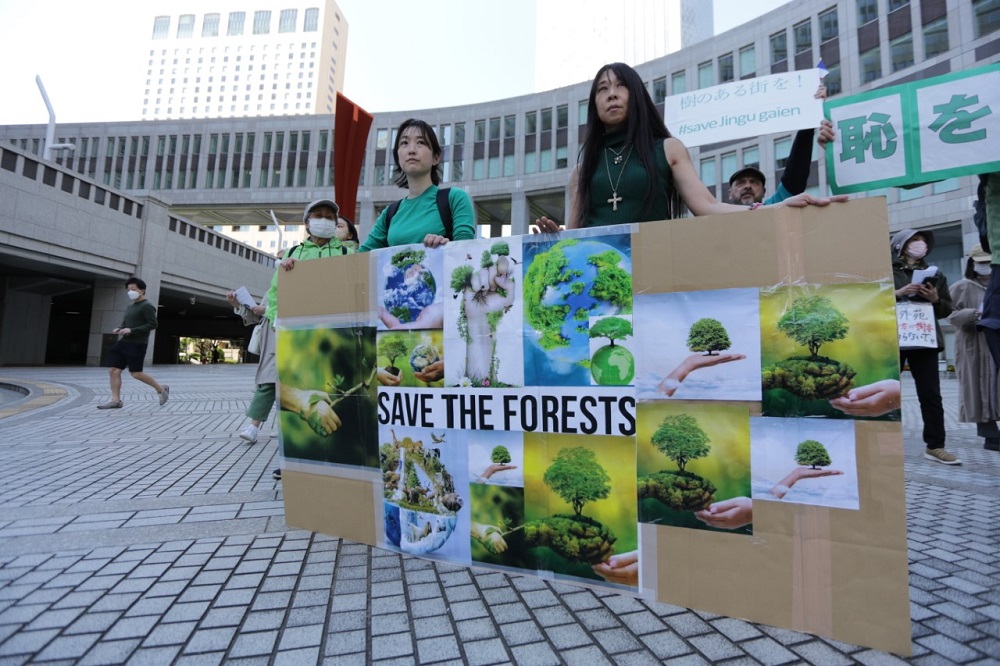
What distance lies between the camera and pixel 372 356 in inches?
92.0

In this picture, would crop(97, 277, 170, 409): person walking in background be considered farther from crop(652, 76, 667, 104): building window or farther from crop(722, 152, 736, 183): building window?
crop(652, 76, 667, 104): building window

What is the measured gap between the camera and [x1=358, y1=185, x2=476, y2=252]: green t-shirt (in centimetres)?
263

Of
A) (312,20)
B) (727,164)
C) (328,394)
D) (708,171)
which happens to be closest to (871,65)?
(727,164)

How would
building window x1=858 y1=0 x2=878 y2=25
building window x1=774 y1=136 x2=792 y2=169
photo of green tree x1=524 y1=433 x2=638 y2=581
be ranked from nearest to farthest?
photo of green tree x1=524 y1=433 x2=638 y2=581 < building window x1=858 y1=0 x2=878 y2=25 < building window x1=774 y1=136 x2=792 y2=169

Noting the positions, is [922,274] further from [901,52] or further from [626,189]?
[901,52]

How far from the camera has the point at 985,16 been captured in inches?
832

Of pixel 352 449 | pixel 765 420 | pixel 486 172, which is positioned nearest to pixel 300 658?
pixel 352 449

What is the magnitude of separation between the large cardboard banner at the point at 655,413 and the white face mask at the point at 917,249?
3373 millimetres

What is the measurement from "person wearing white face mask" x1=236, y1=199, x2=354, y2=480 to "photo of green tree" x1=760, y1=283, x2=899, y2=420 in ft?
6.18

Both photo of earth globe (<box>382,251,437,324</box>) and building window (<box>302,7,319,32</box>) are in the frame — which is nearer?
photo of earth globe (<box>382,251,437,324</box>)

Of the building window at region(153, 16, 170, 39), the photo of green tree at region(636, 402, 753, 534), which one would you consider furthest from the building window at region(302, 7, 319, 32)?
the photo of green tree at region(636, 402, 753, 534)

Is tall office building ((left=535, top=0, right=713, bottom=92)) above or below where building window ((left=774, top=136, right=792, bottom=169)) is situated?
above

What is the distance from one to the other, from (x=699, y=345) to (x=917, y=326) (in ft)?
11.9

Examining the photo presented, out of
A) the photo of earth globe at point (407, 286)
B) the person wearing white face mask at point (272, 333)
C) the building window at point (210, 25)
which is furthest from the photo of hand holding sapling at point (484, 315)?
the building window at point (210, 25)
